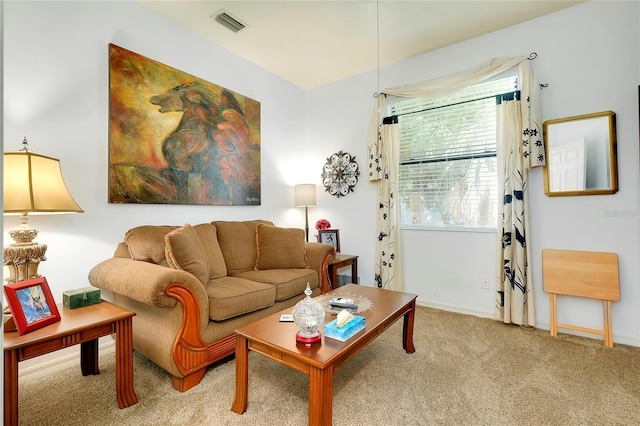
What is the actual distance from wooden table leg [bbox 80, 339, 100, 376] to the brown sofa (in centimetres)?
23

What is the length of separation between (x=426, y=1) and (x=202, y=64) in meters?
2.06

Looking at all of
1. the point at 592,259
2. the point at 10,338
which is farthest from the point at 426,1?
the point at 10,338

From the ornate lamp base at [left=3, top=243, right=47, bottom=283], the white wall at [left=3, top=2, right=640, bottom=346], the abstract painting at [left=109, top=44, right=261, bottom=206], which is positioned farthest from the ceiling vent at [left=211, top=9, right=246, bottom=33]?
the ornate lamp base at [left=3, top=243, right=47, bottom=283]

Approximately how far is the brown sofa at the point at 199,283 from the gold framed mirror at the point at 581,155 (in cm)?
209

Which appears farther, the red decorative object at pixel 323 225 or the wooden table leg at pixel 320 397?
the red decorative object at pixel 323 225

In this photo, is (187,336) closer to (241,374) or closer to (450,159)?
(241,374)

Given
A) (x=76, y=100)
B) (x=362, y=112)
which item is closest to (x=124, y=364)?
(x=76, y=100)

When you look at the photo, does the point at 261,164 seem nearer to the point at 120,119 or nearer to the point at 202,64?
the point at 202,64

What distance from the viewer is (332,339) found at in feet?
4.87

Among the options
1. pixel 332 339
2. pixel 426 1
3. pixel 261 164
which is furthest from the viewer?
pixel 261 164

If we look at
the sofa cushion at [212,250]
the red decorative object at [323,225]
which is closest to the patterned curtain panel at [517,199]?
the red decorative object at [323,225]

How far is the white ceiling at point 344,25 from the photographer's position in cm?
256

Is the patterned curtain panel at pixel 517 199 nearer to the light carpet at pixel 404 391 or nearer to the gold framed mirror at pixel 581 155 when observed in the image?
the gold framed mirror at pixel 581 155

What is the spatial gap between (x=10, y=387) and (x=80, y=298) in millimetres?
522
